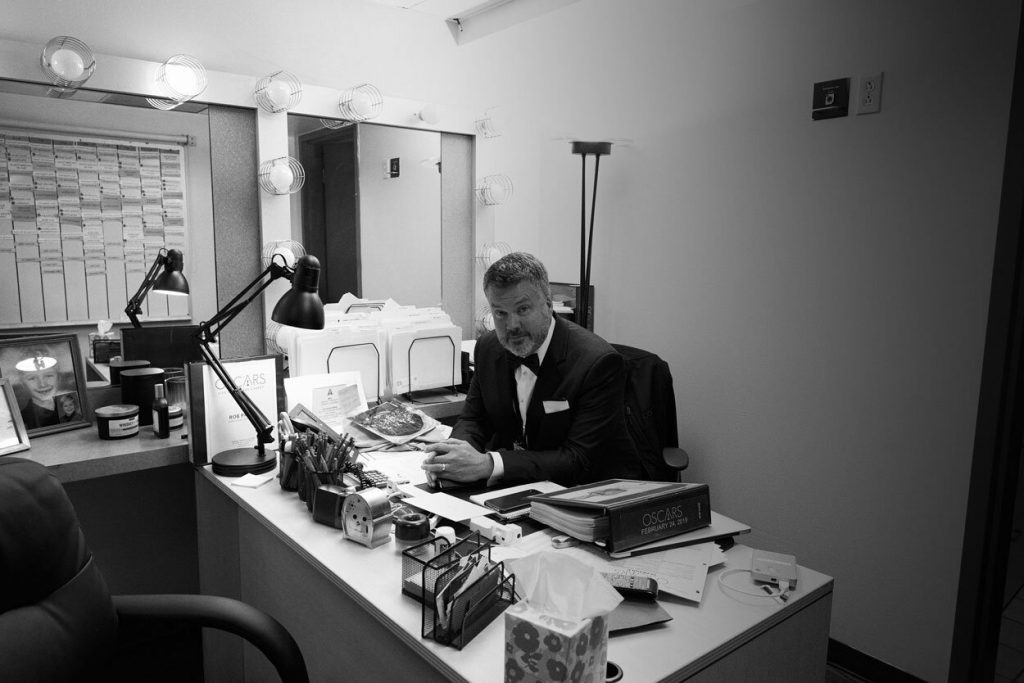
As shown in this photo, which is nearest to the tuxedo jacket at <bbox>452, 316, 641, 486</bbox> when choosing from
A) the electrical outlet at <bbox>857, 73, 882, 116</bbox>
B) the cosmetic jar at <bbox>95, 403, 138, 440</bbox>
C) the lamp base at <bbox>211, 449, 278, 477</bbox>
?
the lamp base at <bbox>211, 449, 278, 477</bbox>

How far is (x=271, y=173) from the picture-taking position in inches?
106

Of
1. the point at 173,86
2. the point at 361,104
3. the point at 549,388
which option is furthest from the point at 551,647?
the point at 361,104

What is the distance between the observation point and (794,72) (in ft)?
7.98

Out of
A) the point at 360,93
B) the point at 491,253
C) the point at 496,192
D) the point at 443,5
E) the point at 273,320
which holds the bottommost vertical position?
the point at 273,320

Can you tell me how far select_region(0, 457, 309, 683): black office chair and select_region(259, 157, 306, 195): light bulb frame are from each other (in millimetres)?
1637

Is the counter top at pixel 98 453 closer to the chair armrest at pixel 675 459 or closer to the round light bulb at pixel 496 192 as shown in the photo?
the chair armrest at pixel 675 459

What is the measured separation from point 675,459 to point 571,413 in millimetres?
495

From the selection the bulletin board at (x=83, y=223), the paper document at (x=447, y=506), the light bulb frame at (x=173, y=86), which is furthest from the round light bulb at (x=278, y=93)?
the paper document at (x=447, y=506)

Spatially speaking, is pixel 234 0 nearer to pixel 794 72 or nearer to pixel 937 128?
pixel 794 72

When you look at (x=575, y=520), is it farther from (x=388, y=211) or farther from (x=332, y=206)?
Answer: (x=388, y=211)

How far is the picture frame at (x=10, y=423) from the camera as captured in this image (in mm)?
2020

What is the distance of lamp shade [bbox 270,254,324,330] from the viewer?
187 cm

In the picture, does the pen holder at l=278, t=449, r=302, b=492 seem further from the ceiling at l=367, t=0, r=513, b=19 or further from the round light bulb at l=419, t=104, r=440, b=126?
the ceiling at l=367, t=0, r=513, b=19

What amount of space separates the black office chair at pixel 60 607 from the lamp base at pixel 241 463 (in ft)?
2.02
